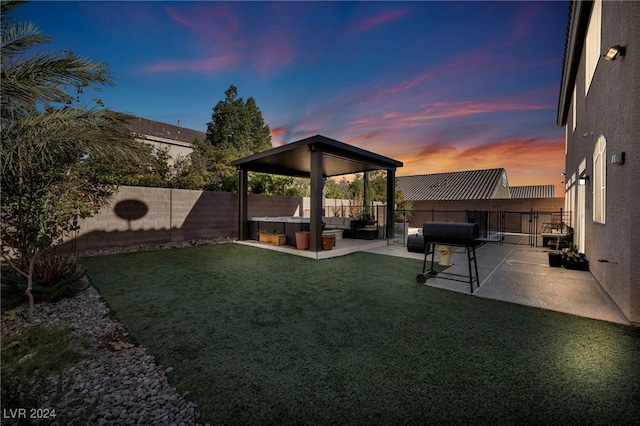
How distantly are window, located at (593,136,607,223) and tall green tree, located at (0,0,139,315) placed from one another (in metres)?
8.14

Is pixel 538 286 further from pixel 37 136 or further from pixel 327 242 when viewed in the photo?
pixel 37 136

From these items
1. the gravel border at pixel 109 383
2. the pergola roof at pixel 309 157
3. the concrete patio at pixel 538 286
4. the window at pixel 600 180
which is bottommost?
the gravel border at pixel 109 383

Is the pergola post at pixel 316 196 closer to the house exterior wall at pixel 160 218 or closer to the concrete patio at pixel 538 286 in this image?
the concrete patio at pixel 538 286

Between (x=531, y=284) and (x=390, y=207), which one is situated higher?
(x=390, y=207)

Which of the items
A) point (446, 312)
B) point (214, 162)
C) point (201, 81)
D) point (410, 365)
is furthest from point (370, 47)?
point (214, 162)

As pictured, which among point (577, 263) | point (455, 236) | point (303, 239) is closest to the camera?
point (455, 236)

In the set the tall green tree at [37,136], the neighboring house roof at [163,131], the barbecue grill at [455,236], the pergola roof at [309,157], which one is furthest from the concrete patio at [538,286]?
the neighboring house roof at [163,131]

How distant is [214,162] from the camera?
15312 mm

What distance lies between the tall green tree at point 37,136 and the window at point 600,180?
320 inches

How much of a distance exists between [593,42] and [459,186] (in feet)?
50.5

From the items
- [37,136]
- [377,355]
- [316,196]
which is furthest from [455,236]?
[37,136]

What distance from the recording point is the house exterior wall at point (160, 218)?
7927 millimetres

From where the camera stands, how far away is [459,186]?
20078 mm

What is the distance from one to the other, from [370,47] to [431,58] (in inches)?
75.4
